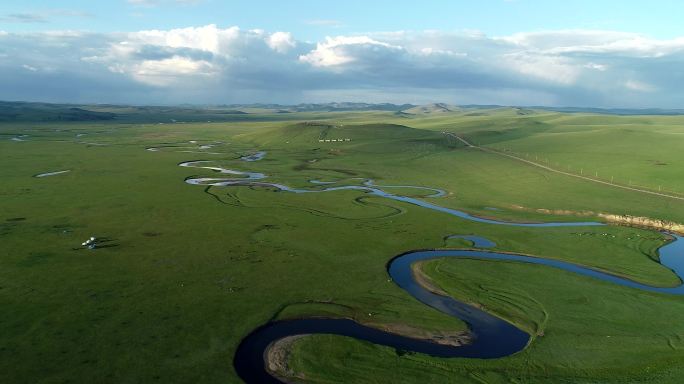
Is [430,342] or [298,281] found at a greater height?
[298,281]

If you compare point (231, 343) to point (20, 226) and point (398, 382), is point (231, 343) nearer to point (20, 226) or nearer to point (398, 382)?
point (398, 382)

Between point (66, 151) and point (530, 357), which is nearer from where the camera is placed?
point (530, 357)

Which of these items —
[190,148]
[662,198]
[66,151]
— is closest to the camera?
[662,198]

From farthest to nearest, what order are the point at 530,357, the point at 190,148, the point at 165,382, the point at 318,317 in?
the point at 190,148
the point at 318,317
the point at 530,357
the point at 165,382

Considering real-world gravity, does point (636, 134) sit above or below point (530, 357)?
above

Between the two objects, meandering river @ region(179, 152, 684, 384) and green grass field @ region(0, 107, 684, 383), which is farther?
meandering river @ region(179, 152, 684, 384)

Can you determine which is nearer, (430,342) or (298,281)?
(430,342)

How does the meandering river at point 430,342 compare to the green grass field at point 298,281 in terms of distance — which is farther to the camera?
the meandering river at point 430,342

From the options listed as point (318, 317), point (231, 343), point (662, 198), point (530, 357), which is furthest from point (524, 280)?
point (662, 198)
